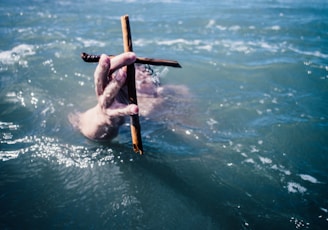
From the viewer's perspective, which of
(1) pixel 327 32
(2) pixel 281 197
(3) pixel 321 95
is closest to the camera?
(2) pixel 281 197

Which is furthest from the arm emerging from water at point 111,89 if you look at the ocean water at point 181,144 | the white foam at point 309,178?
the white foam at point 309,178

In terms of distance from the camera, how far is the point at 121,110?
322cm

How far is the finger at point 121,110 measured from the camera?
305 centimetres

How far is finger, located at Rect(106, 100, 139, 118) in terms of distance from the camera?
3.05 metres

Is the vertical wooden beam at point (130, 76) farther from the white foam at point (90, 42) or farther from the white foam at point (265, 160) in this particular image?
the white foam at point (90, 42)

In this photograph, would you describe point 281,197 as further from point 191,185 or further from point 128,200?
point 128,200

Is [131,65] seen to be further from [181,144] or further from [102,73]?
[181,144]

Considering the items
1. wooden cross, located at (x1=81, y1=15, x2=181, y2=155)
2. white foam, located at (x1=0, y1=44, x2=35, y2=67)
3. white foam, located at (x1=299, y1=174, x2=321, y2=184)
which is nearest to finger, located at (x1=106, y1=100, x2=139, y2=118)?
wooden cross, located at (x1=81, y1=15, x2=181, y2=155)

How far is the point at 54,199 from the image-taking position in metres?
3.63

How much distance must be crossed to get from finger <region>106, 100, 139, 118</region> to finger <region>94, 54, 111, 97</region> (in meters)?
0.25

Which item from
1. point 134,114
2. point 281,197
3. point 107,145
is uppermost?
point 134,114

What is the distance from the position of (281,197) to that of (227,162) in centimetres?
104

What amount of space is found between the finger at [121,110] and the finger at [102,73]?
0.25 meters

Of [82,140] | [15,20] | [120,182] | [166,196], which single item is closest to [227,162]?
[166,196]
